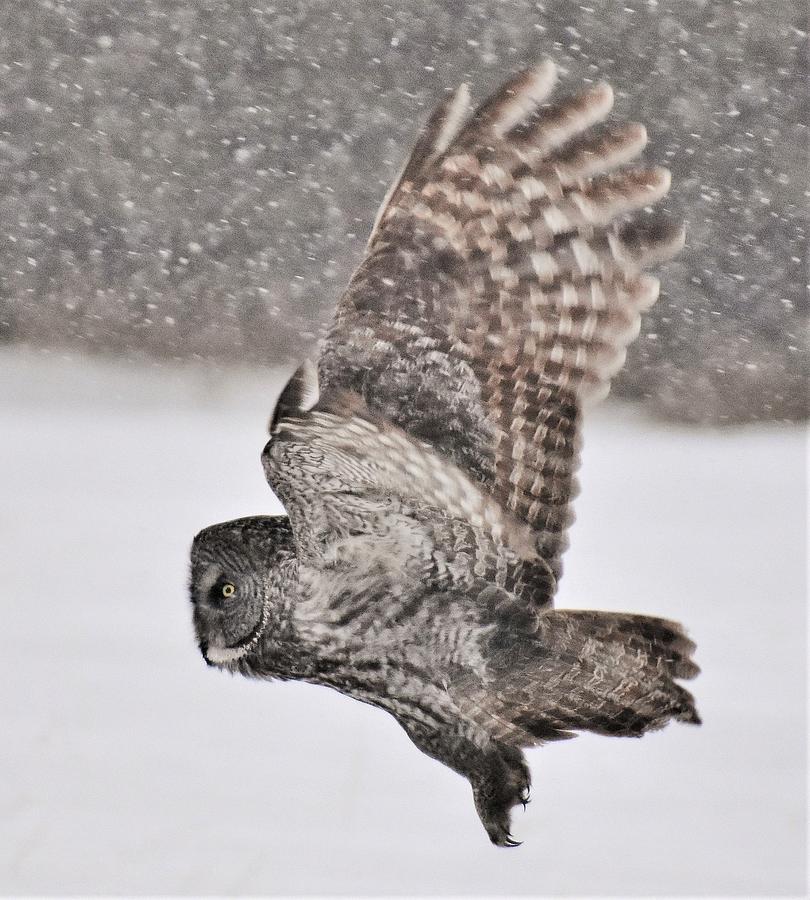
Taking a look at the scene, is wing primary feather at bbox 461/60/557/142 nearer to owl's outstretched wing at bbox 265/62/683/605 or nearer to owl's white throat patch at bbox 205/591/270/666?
owl's outstretched wing at bbox 265/62/683/605

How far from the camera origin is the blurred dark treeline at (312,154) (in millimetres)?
3174

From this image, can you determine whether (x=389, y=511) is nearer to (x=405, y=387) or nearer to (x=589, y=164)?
(x=405, y=387)

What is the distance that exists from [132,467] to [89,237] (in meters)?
1.17

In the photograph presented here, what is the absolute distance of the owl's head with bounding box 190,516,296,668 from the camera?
103 cm

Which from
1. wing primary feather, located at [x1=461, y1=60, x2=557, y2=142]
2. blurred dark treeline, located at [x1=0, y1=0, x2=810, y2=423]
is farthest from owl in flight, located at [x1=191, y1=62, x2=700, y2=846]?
blurred dark treeline, located at [x1=0, y1=0, x2=810, y2=423]

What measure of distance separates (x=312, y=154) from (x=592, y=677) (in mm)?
2505

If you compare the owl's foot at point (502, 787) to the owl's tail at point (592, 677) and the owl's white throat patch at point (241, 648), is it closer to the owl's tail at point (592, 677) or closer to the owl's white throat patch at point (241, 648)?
the owl's tail at point (592, 677)

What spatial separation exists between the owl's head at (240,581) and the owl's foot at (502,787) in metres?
0.23

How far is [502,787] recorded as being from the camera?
1065mm

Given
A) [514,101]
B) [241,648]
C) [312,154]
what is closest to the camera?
[514,101]

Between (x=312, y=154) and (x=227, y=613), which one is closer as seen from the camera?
(x=227, y=613)

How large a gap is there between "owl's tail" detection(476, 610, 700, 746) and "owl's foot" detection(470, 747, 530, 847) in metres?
0.02

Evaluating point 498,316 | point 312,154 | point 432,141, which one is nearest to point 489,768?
point 498,316

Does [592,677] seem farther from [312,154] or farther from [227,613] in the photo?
[312,154]
